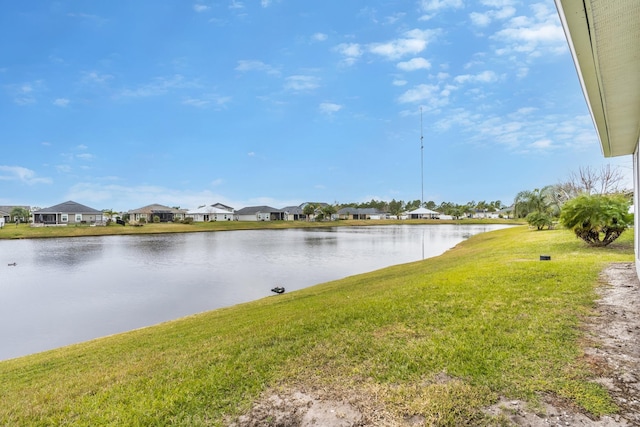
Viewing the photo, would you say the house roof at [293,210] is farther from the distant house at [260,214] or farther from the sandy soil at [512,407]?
the sandy soil at [512,407]

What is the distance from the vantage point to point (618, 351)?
4.22 meters

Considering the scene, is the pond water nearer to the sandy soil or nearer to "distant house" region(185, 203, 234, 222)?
the sandy soil

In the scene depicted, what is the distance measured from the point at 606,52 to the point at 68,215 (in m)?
78.6

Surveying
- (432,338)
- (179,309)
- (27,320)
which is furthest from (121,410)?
(27,320)

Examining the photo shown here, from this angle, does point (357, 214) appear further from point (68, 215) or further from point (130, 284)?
point (130, 284)

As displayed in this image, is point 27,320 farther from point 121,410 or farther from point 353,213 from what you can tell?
point 353,213

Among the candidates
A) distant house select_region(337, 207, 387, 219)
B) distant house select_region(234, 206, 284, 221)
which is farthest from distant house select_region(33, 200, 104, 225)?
distant house select_region(337, 207, 387, 219)

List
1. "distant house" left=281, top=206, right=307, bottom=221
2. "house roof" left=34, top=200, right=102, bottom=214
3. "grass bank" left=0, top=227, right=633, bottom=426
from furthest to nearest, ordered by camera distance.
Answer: "distant house" left=281, top=206, right=307, bottom=221 < "house roof" left=34, top=200, right=102, bottom=214 < "grass bank" left=0, top=227, right=633, bottom=426

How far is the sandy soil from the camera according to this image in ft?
9.85

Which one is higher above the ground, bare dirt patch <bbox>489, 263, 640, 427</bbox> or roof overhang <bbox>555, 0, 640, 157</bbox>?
roof overhang <bbox>555, 0, 640, 157</bbox>

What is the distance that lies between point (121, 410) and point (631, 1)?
6.47 meters

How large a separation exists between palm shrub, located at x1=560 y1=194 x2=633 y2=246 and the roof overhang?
8668 millimetres

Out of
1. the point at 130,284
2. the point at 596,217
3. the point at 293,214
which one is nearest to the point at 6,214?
the point at 293,214

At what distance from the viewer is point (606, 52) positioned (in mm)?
3797
